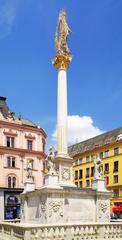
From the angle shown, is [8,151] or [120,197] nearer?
[8,151]

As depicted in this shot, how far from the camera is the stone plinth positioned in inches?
867

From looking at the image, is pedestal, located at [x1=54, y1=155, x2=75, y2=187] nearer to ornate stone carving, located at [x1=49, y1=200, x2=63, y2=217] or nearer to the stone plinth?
the stone plinth

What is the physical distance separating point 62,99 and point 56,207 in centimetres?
861

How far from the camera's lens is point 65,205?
2289cm

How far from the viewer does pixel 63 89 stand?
27344 mm

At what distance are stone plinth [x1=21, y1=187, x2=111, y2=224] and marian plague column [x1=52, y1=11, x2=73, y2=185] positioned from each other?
1771 millimetres

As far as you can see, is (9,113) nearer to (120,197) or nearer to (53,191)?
(120,197)

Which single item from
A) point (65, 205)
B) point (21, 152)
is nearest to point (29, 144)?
point (21, 152)

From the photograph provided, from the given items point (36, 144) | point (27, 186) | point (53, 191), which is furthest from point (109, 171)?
point (53, 191)

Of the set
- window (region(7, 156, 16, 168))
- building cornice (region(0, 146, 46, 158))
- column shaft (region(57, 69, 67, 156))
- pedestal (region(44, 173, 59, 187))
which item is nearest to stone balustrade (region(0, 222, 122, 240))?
pedestal (region(44, 173, 59, 187))

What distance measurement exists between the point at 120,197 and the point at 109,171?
7.16 m

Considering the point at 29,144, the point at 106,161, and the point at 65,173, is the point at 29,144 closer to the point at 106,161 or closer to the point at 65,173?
the point at 106,161

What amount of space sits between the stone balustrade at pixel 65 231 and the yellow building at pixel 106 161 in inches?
1864

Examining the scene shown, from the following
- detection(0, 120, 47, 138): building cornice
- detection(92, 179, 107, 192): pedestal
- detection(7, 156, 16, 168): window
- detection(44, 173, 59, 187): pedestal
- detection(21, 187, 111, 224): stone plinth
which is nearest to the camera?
detection(21, 187, 111, 224): stone plinth
